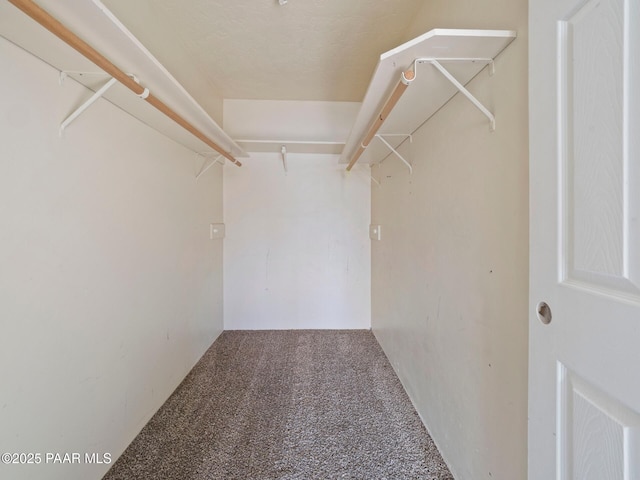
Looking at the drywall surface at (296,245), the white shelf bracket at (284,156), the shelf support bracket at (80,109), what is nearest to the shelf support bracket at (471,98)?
the shelf support bracket at (80,109)

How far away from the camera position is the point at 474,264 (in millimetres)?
1090

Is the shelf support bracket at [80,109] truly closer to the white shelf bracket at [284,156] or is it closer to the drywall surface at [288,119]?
the white shelf bracket at [284,156]

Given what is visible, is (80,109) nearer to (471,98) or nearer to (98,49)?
(98,49)

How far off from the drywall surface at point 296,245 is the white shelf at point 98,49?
1429mm

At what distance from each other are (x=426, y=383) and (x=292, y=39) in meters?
2.38

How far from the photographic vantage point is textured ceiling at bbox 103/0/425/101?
153cm

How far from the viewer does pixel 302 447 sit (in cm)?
146

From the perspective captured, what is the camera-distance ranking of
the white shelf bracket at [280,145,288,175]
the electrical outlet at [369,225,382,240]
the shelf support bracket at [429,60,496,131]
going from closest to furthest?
the shelf support bracket at [429,60,496,131] → the white shelf bracket at [280,145,288,175] → the electrical outlet at [369,225,382,240]

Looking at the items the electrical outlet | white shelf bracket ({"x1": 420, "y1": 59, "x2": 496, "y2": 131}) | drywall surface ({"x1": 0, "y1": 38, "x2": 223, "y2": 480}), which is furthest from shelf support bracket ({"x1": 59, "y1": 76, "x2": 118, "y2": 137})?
the electrical outlet

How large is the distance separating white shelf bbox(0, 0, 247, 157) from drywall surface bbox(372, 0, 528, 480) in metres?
1.22
